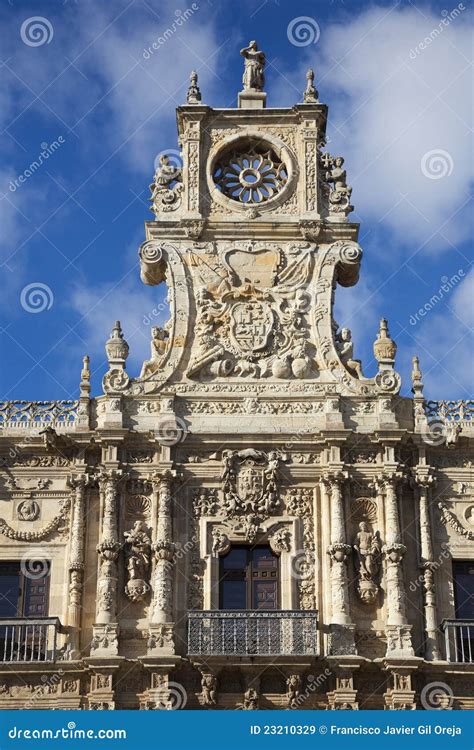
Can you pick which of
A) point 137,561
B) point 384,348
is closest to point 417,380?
point 384,348

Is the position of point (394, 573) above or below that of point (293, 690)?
above

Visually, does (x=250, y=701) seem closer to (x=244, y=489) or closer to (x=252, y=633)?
(x=252, y=633)

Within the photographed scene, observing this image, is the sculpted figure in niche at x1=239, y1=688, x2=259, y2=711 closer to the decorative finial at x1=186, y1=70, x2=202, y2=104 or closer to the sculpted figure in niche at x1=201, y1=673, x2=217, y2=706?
the sculpted figure in niche at x1=201, y1=673, x2=217, y2=706

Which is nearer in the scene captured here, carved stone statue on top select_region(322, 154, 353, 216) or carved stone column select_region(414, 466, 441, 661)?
carved stone column select_region(414, 466, 441, 661)

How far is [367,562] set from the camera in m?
24.3

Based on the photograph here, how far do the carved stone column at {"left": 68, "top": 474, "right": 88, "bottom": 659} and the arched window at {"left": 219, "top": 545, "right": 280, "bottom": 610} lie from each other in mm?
2200

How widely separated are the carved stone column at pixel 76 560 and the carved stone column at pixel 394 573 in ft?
15.5

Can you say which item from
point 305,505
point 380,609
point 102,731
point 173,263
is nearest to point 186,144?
point 173,263

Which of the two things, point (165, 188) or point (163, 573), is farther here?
point (165, 188)

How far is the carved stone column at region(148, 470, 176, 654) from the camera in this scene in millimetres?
23594

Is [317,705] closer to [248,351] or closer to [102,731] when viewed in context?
[102,731]

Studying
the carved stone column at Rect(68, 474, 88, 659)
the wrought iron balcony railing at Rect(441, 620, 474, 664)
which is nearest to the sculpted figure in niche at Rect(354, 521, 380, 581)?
the wrought iron balcony railing at Rect(441, 620, 474, 664)

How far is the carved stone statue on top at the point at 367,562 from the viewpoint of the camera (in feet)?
79.3

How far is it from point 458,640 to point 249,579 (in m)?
3.36
